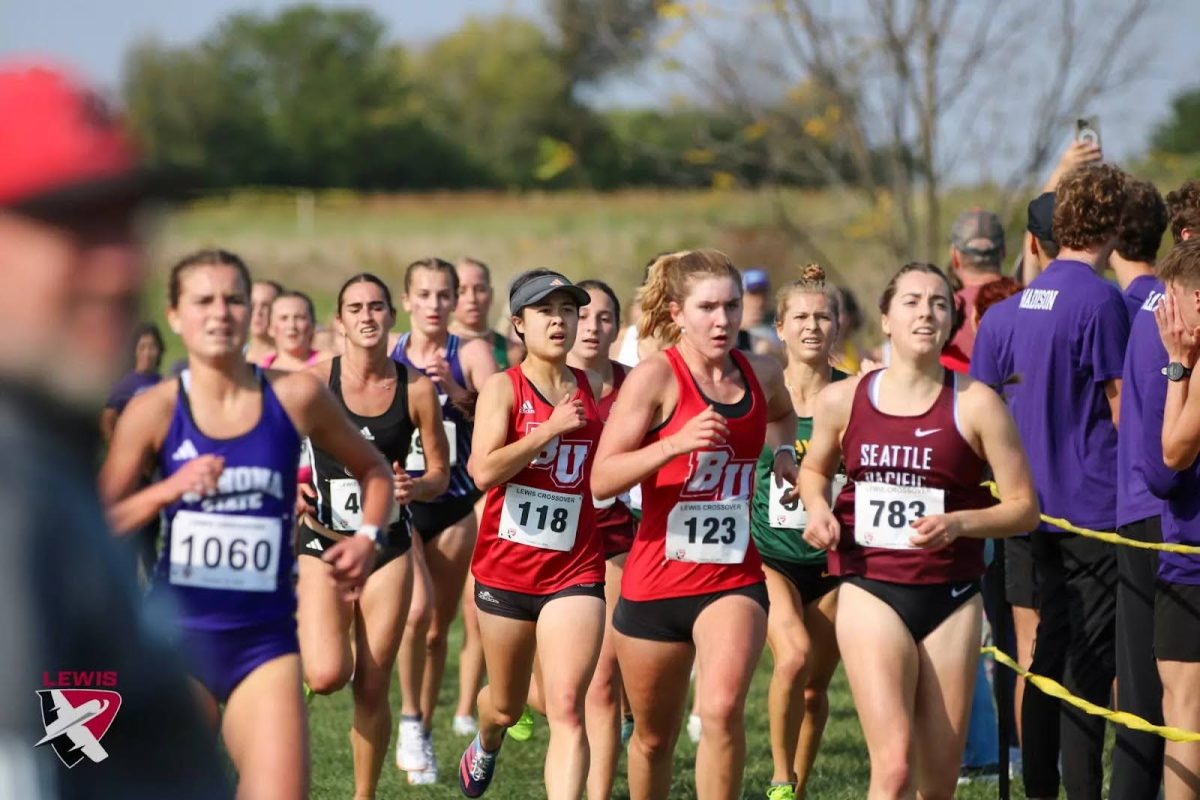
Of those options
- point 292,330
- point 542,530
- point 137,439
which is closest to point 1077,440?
point 542,530

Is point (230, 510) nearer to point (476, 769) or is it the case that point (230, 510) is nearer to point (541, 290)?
point (541, 290)

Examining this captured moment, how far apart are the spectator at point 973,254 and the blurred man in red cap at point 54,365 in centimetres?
687

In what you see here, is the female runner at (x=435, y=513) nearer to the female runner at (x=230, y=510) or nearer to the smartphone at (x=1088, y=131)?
the female runner at (x=230, y=510)

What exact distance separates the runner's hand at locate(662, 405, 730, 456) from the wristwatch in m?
1.06

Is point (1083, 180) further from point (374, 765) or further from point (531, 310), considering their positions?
point (374, 765)

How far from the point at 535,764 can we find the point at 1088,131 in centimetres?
408

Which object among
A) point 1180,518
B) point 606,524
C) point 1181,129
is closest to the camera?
point 1180,518

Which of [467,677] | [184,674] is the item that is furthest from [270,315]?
[184,674]

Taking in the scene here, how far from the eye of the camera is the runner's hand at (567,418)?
593cm

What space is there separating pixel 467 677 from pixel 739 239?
1384cm

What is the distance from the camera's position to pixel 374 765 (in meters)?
6.67

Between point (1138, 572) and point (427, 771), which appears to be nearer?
point (1138, 572)

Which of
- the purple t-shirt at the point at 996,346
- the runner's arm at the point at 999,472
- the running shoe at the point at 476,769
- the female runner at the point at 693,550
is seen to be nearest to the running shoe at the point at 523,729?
the running shoe at the point at 476,769

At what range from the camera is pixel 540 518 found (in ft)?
20.6
